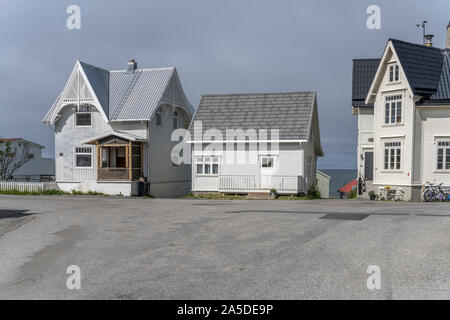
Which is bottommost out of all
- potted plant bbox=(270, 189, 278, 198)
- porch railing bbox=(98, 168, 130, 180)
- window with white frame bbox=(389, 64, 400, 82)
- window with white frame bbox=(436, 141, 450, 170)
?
potted plant bbox=(270, 189, 278, 198)

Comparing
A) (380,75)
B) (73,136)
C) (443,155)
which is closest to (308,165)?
(380,75)

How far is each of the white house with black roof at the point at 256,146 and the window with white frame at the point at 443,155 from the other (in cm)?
749

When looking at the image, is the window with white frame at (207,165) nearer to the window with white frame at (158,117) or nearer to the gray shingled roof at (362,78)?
the window with white frame at (158,117)

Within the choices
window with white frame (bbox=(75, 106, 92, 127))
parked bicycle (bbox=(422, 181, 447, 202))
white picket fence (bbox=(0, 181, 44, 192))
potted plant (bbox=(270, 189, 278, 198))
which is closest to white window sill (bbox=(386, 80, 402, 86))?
parked bicycle (bbox=(422, 181, 447, 202))

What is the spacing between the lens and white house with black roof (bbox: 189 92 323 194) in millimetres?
27906

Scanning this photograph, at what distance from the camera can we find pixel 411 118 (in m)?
26.2

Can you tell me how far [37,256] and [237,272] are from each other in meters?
4.64

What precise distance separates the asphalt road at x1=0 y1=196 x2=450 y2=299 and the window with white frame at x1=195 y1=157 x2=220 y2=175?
13.6 metres

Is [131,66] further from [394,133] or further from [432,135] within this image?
[432,135]

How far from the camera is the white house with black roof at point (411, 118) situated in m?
26.0

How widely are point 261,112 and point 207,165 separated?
5095mm

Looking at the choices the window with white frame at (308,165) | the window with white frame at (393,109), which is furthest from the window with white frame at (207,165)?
the window with white frame at (393,109)

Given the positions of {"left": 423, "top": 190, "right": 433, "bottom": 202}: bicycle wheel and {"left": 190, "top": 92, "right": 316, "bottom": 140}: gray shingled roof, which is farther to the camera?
{"left": 190, "top": 92, "right": 316, "bottom": 140}: gray shingled roof

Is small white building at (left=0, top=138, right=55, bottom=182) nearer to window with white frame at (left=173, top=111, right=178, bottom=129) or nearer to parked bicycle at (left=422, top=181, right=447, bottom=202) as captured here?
window with white frame at (left=173, top=111, right=178, bottom=129)
